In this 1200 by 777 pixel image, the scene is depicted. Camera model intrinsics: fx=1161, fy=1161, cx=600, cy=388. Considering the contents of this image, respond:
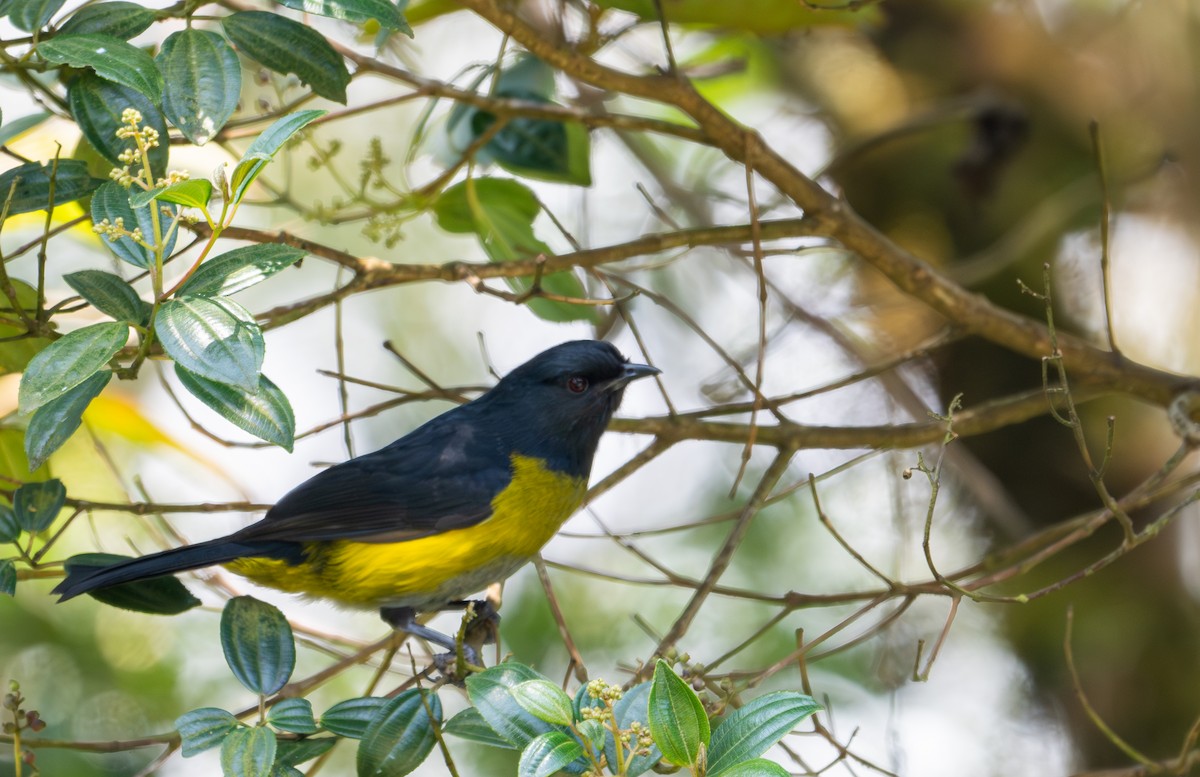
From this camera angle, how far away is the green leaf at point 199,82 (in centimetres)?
260

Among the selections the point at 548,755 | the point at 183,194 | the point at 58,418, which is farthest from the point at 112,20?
the point at 548,755

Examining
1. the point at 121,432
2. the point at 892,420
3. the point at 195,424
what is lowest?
the point at 195,424

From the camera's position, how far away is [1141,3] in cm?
473

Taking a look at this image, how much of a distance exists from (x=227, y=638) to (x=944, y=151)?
342 cm

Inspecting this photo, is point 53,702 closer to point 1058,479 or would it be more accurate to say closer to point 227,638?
point 227,638

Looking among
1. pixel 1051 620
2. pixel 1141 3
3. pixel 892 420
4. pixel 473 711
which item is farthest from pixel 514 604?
pixel 1141 3

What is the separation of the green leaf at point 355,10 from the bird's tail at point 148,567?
145cm

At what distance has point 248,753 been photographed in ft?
7.35

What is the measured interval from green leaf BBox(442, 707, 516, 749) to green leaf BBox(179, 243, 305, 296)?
1015 mm

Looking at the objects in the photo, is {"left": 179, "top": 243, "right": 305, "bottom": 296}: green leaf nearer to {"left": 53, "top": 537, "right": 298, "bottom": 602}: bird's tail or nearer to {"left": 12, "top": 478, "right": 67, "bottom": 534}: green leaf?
{"left": 12, "top": 478, "right": 67, "bottom": 534}: green leaf

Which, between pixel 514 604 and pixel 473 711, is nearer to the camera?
pixel 473 711

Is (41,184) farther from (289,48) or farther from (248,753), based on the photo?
(248,753)

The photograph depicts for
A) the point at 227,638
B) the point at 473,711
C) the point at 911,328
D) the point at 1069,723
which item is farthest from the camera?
the point at 911,328

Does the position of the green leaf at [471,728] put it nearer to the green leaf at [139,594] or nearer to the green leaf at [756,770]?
the green leaf at [756,770]
